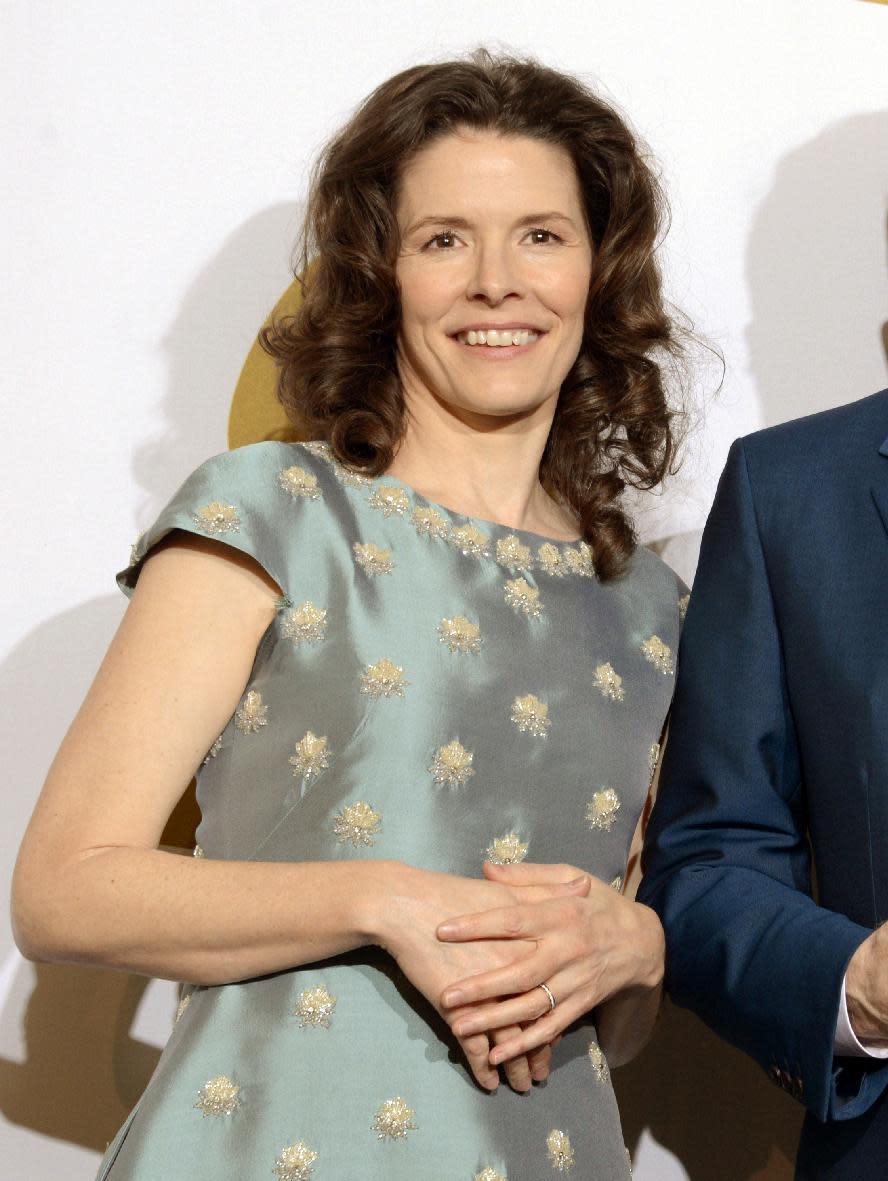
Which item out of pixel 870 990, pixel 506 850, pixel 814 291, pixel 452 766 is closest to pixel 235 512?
pixel 452 766

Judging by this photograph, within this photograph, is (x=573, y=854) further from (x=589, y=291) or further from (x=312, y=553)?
(x=589, y=291)

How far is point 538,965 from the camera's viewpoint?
158 centimetres

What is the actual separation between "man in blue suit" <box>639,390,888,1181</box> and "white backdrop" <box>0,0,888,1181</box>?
60 cm

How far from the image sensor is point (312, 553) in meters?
1.75

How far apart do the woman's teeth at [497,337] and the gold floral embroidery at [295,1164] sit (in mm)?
943

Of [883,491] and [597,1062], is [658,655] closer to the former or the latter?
[883,491]

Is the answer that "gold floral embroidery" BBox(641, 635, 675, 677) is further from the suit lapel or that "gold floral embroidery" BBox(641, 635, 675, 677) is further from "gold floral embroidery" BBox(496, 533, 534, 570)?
the suit lapel

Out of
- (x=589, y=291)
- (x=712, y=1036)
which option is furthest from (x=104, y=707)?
(x=712, y=1036)

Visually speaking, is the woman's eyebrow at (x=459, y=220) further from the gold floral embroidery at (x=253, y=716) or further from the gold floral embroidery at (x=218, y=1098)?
the gold floral embroidery at (x=218, y=1098)

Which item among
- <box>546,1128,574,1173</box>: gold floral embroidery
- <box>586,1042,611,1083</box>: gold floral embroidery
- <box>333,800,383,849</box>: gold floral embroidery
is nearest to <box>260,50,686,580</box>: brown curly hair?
<box>333,800,383,849</box>: gold floral embroidery

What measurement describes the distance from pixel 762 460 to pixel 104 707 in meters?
0.77

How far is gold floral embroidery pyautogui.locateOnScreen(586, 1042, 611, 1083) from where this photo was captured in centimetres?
176

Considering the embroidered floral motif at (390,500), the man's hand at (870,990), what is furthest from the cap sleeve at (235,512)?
the man's hand at (870,990)

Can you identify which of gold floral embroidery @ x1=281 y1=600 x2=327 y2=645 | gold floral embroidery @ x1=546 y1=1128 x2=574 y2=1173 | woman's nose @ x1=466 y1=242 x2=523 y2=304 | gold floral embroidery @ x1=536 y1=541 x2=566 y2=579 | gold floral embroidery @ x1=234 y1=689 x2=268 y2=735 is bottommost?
gold floral embroidery @ x1=546 y1=1128 x2=574 y2=1173
